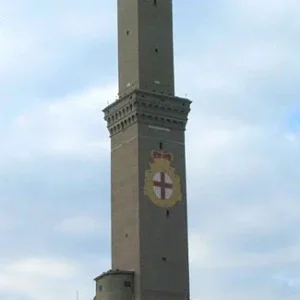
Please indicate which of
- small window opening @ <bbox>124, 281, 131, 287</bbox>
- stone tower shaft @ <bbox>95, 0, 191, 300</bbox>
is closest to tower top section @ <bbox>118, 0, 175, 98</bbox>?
stone tower shaft @ <bbox>95, 0, 191, 300</bbox>

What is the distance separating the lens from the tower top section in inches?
4104

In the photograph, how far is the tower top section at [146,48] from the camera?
104 m

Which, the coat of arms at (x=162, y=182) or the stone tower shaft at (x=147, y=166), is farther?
the coat of arms at (x=162, y=182)

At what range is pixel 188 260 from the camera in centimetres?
10100

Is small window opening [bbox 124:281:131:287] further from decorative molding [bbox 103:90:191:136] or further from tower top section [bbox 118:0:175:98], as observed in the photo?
tower top section [bbox 118:0:175:98]

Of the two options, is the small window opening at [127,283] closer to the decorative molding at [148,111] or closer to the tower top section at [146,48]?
the decorative molding at [148,111]

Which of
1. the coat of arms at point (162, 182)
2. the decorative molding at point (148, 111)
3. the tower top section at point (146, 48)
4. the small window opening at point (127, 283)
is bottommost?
the small window opening at point (127, 283)

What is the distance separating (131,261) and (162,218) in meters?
4.86

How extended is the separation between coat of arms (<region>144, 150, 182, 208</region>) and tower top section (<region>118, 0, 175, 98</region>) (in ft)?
21.7

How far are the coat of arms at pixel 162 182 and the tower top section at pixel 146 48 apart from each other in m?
A: 6.60

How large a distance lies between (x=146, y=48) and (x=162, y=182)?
A: 12829 mm

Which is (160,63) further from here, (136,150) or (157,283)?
(157,283)

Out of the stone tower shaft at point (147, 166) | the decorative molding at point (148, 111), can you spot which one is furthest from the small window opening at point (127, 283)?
the decorative molding at point (148, 111)

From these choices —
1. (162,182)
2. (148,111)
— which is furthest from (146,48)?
(162,182)
